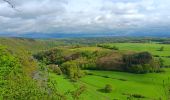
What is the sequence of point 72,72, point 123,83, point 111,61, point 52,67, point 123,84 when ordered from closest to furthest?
point 52,67
point 72,72
point 123,84
point 123,83
point 111,61

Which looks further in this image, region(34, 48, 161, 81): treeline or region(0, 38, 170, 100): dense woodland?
region(34, 48, 161, 81): treeline

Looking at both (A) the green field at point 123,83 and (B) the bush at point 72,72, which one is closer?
(A) the green field at point 123,83

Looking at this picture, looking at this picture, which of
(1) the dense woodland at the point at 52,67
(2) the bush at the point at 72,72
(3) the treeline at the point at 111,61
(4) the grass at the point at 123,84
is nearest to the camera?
(1) the dense woodland at the point at 52,67

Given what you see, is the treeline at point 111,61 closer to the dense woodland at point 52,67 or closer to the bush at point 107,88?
the dense woodland at point 52,67

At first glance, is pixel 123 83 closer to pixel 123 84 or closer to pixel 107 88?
pixel 123 84

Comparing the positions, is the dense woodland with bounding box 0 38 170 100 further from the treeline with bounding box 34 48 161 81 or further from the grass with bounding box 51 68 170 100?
the grass with bounding box 51 68 170 100

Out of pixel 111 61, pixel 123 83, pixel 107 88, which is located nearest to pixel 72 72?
pixel 107 88

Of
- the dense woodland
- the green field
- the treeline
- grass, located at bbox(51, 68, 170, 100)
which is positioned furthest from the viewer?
the treeline

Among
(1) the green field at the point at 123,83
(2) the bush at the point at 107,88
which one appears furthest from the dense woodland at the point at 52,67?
(1) the green field at the point at 123,83

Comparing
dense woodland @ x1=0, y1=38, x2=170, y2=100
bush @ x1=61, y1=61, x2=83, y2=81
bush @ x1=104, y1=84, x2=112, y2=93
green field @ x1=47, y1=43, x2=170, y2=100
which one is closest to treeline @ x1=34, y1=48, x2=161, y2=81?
dense woodland @ x1=0, y1=38, x2=170, y2=100
